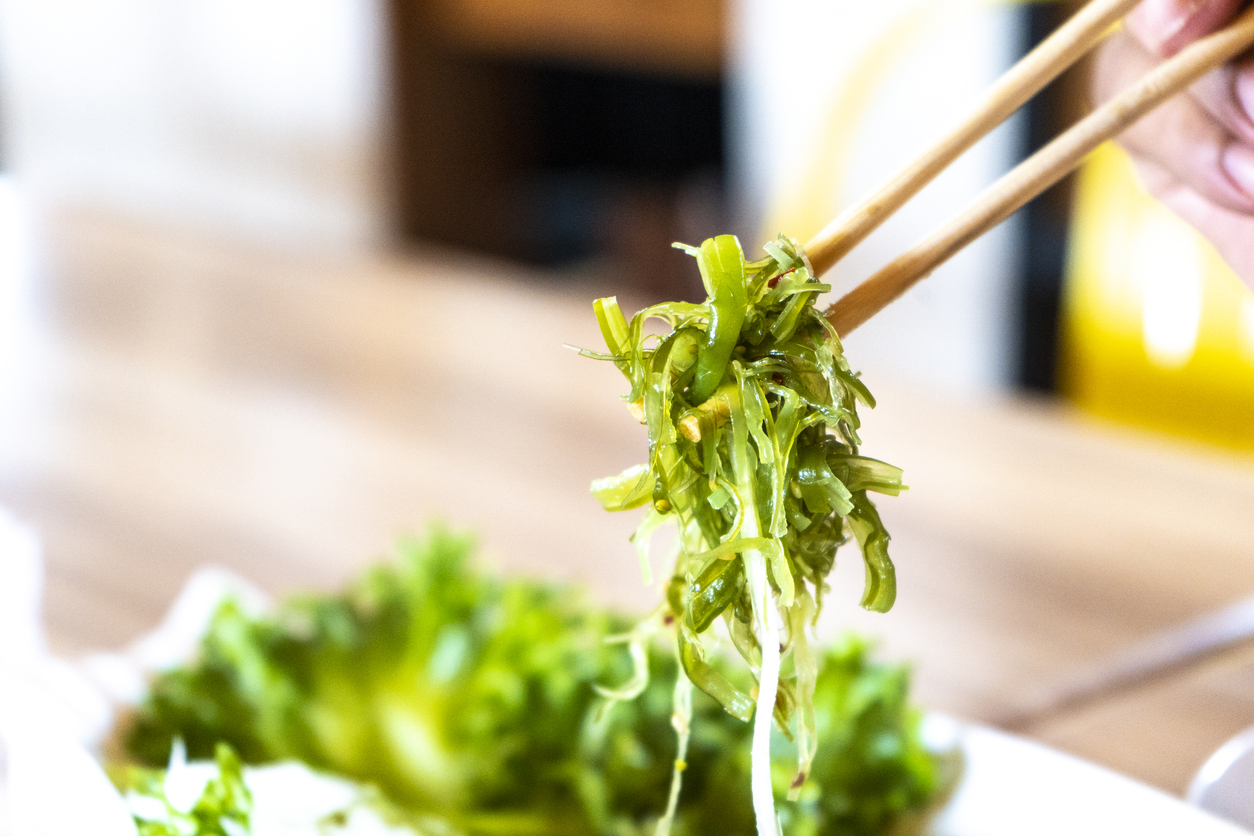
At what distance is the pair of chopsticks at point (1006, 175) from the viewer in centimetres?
42

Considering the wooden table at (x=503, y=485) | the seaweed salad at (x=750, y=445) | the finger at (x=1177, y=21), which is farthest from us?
the wooden table at (x=503, y=485)

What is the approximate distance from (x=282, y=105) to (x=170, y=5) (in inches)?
22.2

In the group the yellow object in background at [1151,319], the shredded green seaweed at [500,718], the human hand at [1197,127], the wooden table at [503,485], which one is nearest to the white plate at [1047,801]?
the shredded green seaweed at [500,718]

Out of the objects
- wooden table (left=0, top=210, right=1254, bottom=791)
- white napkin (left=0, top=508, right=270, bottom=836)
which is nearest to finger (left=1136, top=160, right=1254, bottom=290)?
wooden table (left=0, top=210, right=1254, bottom=791)

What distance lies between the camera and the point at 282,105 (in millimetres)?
3477

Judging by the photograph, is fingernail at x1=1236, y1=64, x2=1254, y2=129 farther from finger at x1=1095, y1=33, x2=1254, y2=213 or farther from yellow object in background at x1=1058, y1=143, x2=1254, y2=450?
yellow object in background at x1=1058, y1=143, x2=1254, y2=450

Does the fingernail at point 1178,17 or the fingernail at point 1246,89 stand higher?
the fingernail at point 1178,17

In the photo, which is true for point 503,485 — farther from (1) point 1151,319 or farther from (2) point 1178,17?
(1) point 1151,319

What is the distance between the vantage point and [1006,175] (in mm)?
438

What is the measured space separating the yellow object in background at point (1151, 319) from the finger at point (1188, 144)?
88 cm

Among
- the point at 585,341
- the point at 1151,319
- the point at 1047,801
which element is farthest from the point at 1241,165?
the point at 1151,319

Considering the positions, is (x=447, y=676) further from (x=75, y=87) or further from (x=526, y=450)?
(x=75, y=87)

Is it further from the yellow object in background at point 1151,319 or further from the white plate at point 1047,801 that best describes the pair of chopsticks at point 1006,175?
the yellow object in background at point 1151,319

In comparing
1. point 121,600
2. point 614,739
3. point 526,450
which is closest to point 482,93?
point 526,450
